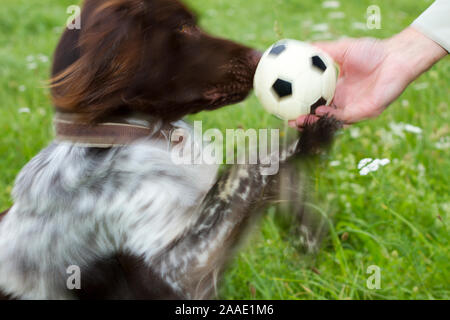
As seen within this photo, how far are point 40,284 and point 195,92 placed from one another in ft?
3.65

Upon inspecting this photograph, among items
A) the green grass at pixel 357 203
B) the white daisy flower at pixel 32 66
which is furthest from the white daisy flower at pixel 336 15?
the white daisy flower at pixel 32 66

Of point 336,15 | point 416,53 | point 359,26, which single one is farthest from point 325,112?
point 336,15

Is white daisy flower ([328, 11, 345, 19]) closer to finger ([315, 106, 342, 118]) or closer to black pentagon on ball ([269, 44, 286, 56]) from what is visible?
black pentagon on ball ([269, 44, 286, 56])

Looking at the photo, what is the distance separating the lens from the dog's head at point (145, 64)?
226cm

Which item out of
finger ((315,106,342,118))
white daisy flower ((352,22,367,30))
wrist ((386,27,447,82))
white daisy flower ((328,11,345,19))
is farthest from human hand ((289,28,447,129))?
white daisy flower ((328,11,345,19))

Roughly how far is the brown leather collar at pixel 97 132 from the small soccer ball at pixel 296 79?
60 cm

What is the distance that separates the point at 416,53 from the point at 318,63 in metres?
0.54

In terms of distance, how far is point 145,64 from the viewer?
2371mm

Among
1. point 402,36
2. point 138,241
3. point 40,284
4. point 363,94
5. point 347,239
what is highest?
point 402,36

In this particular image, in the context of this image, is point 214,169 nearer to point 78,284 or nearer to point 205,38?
point 205,38

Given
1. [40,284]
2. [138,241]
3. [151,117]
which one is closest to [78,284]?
[40,284]

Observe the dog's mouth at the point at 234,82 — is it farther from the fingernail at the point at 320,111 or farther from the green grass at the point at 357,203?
the fingernail at the point at 320,111

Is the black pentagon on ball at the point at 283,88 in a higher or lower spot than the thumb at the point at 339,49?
lower

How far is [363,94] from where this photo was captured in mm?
2547
